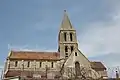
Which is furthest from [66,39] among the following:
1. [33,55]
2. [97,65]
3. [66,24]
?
[97,65]

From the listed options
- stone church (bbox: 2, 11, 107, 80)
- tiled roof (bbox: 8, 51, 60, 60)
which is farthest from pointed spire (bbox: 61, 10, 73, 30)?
tiled roof (bbox: 8, 51, 60, 60)

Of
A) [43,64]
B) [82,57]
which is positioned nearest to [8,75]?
[43,64]

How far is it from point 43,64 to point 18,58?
686 centimetres

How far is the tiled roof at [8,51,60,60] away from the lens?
2019 inches

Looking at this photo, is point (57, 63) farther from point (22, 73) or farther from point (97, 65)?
point (97, 65)

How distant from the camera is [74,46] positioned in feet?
178

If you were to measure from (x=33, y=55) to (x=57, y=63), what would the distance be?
279 inches

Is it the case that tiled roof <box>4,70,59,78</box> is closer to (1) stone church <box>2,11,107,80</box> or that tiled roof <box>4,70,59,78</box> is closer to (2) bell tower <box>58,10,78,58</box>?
(1) stone church <box>2,11,107,80</box>

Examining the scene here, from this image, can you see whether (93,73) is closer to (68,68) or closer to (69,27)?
(68,68)

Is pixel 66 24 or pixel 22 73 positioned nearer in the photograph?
pixel 22 73

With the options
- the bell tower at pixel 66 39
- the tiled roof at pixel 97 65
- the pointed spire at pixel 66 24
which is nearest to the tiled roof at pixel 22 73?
the bell tower at pixel 66 39

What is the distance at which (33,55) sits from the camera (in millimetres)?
52812

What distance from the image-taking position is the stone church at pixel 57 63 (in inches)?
1804

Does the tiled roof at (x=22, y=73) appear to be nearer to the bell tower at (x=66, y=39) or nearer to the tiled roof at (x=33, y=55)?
the tiled roof at (x=33, y=55)
